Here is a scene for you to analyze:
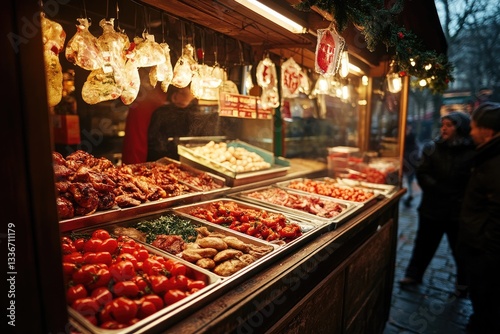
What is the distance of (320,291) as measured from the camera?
8.43 feet

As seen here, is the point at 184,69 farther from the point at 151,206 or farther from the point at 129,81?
the point at 151,206

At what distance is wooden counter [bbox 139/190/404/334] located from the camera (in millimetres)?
1701

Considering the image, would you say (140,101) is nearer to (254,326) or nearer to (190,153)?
(190,153)

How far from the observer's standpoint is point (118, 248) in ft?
6.88

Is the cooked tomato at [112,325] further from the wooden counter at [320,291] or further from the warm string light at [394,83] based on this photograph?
the warm string light at [394,83]

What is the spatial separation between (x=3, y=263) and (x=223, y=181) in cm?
278

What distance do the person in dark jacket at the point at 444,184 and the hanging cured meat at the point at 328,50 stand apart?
279 cm

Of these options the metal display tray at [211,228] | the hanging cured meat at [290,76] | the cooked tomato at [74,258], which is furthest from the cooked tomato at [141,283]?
the hanging cured meat at [290,76]

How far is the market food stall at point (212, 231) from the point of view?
3.59ft

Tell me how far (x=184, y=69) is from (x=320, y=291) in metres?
2.33

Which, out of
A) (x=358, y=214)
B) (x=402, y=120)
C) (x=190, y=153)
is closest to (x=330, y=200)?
(x=358, y=214)

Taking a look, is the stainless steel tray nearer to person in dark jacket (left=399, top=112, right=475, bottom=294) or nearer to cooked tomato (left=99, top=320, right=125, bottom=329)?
cooked tomato (left=99, top=320, right=125, bottom=329)

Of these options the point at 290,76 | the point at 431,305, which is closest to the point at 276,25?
the point at 290,76

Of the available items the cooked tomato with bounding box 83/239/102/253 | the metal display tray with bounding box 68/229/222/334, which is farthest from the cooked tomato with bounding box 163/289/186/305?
the cooked tomato with bounding box 83/239/102/253
